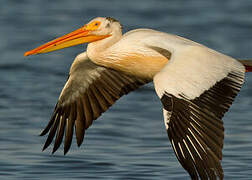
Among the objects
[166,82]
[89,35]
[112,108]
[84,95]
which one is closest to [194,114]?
[166,82]

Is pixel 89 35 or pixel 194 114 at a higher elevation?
pixel 89 35

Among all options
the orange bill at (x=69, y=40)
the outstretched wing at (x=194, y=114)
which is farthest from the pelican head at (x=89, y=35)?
the outstretched wing at (x=194, y=114)

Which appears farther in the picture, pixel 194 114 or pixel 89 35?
pixel 89 35

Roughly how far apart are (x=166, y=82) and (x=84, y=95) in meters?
2.26

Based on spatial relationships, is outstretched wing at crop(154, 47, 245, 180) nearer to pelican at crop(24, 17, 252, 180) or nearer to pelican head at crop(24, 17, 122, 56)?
pelican at crop(24, 17, 252, 180)

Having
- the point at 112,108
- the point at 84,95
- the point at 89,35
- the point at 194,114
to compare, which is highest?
the point at 89,35

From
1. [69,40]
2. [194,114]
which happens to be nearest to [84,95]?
[69,40]

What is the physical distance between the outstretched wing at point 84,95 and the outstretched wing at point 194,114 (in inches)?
64.3

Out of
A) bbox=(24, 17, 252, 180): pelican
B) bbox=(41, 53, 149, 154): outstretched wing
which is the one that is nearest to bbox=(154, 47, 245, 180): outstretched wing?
bbox=(24, 17, 252, 180): pelican

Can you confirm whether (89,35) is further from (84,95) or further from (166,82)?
(166,82)

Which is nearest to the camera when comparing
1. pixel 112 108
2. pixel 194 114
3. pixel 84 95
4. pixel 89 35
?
pixel 194 114

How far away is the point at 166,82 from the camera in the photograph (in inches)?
298

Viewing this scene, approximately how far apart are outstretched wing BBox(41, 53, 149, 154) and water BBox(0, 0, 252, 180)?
19.4 inches

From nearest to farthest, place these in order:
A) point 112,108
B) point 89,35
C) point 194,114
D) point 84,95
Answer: point 194,114, point 89,35, point 84,95, point 112,108
